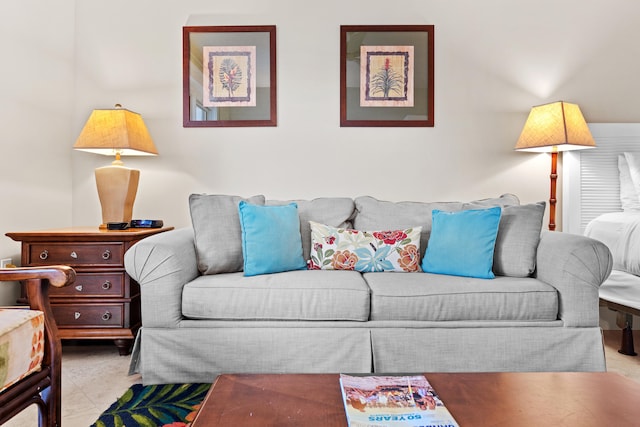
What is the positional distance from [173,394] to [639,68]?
357 centimetres

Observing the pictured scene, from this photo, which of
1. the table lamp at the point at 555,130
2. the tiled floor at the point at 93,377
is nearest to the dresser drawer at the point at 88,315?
the tiled floor at the point at 93,377

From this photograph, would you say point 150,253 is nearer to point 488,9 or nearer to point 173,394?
point 173,394

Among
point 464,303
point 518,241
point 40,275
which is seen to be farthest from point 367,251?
point 40,275

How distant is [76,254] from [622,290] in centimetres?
308

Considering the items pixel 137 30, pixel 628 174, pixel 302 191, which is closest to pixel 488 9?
pixel 628 174

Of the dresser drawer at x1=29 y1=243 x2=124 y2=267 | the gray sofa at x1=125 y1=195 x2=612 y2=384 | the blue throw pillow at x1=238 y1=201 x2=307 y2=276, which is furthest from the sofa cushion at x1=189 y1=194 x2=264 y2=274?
the dresser drawer at x1=29 y1=243 x2=124 y2=267

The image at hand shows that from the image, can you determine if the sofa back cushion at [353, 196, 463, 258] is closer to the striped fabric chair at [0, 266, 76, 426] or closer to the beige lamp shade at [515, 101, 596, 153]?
the beige lamp shade at [515, 101, 596, 153]

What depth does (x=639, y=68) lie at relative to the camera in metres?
2.83

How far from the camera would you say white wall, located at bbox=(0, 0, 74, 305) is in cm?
234

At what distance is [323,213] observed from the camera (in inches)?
95.0

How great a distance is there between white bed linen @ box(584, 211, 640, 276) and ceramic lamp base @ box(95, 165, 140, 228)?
2967mm

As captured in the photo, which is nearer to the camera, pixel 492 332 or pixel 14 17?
pixel 492 332

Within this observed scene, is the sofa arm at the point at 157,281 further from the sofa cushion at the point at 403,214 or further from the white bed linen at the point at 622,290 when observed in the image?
the white bed linen at the point at 622,290

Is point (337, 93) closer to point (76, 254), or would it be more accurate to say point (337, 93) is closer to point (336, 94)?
point (336, 94)
